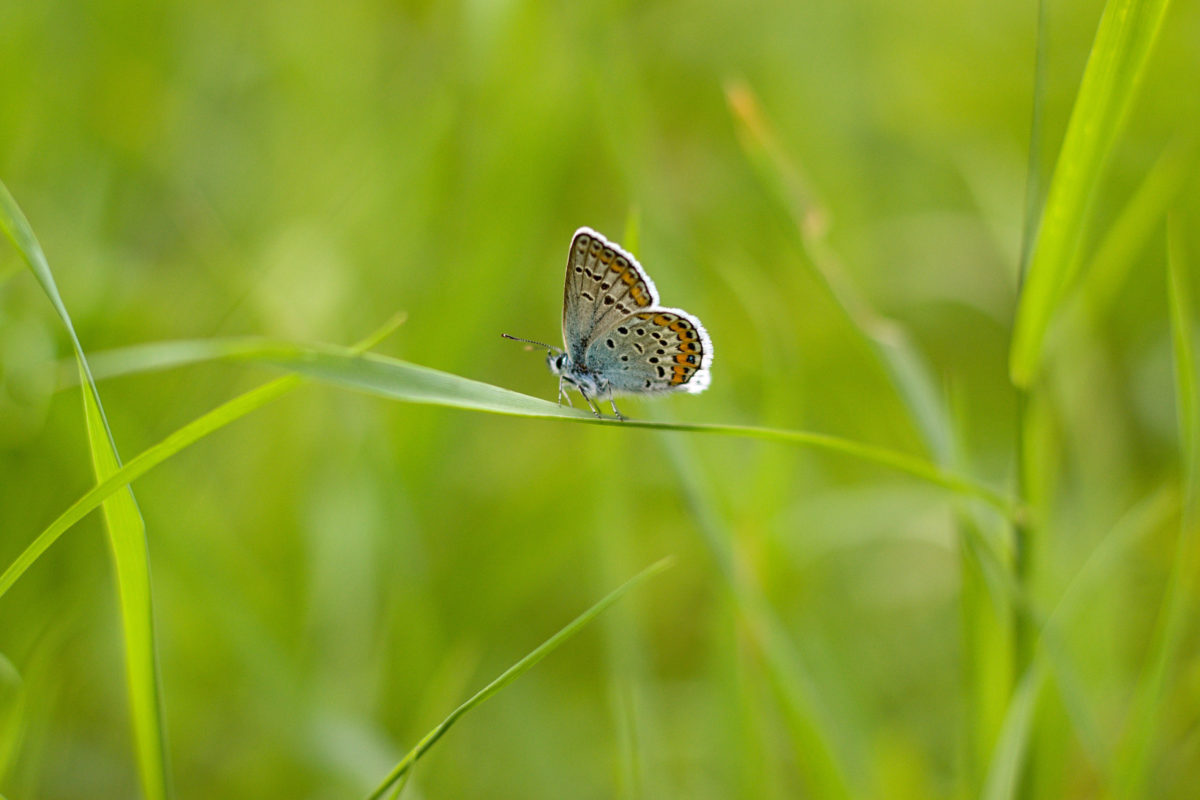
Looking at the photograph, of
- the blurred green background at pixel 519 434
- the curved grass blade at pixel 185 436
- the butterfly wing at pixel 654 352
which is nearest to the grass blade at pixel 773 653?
the blurred green background at pixel 519 434

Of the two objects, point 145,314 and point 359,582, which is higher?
point 145,314

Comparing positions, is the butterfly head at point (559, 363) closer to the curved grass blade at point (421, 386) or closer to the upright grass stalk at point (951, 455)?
the upright grass stalk at point (951, 455)

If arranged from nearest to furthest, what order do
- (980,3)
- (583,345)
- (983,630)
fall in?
(983,630)
(583,345)
(980,3)

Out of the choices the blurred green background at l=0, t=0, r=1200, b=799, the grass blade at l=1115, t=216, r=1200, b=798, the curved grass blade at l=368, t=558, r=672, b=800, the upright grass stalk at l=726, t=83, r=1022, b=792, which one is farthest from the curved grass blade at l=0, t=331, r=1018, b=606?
the grass blade at l=1115, t=216, r=1200, b=798

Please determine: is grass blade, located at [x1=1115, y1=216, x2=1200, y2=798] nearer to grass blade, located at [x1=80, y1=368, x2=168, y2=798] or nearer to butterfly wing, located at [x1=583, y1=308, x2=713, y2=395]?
butterfly wing, located at [x1=583, y1=308, x2=713, y2=395]

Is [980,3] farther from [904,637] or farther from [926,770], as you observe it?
[926,770]

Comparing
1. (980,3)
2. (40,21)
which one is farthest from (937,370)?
(40,21)
